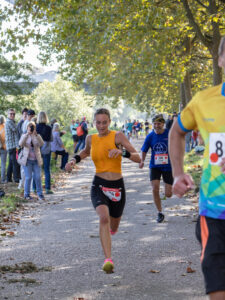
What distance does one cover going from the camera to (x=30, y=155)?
45.7ft

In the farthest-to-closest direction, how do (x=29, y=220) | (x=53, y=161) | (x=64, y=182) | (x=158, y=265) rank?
(x=53, y=161), (x=64, y=182), (x=29, y=220), (x=158, y=265)

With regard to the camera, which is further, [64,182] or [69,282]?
[64,182]

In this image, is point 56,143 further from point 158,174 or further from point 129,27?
point 158,174

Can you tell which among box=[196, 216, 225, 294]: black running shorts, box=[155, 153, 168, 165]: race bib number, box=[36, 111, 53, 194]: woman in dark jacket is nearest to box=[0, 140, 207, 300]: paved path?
box=[155, 153, 168, 165]: race bib number

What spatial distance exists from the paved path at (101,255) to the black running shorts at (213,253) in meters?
2.21

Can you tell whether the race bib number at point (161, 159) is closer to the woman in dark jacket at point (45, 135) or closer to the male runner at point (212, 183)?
the woman in dark jacket at point (45, 135)

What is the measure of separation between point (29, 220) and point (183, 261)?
4633 mm

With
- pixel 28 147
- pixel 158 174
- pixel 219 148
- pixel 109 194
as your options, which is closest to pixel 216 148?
pixel 219 148

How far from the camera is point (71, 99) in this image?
66.4 m

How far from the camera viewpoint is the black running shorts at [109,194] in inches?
270

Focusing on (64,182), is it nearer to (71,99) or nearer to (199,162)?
(199,162)

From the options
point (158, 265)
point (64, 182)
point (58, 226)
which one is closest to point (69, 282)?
point (158, 265)

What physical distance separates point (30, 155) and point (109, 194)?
7.30m

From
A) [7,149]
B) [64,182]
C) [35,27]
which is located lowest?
[64,182]
